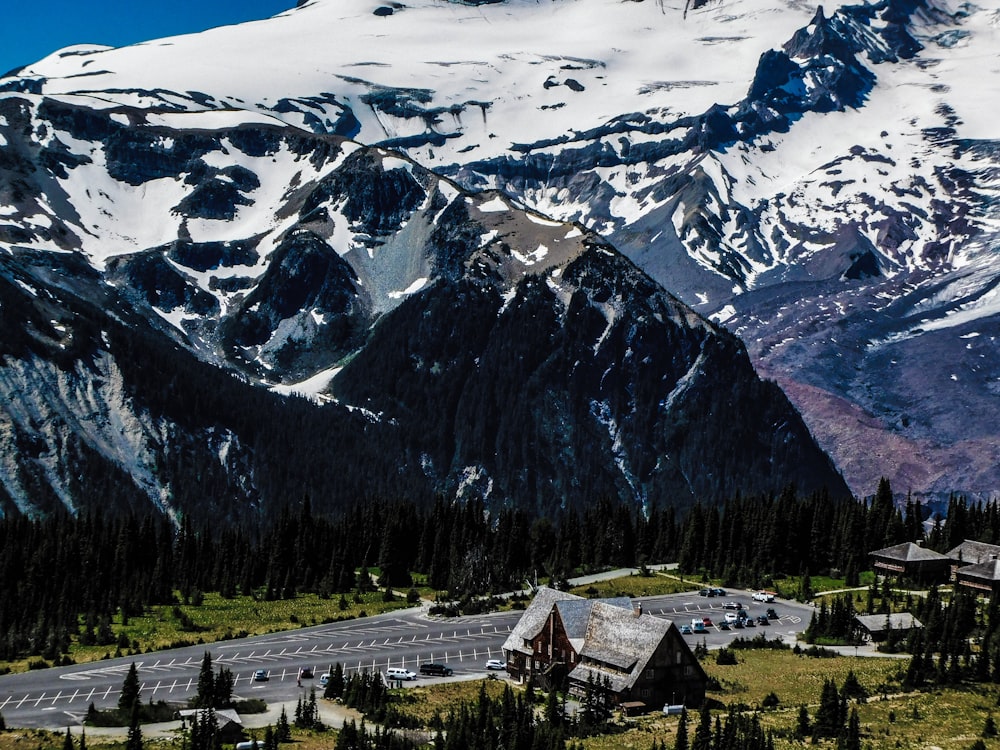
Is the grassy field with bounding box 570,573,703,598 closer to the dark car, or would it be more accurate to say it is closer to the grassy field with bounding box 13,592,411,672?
the grassy field with bounding box 13,592,411,672

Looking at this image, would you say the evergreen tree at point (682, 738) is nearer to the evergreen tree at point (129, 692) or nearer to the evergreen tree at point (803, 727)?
the evergreen tree at point (803, 727)

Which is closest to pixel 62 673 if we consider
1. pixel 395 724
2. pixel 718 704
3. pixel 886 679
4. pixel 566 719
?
pixel 395 724

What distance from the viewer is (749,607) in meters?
183

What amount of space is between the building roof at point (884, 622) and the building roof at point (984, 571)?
73.0 ft

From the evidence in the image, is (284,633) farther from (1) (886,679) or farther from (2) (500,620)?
(1) (886,679)

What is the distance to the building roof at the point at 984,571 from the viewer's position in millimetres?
176750

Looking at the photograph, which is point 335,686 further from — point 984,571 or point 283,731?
point 984,571

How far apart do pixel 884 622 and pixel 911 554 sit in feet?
131

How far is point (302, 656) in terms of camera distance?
483 ft

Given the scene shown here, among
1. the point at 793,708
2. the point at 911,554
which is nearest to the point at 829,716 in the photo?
the point at 793,708

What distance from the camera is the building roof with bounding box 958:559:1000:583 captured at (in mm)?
176750

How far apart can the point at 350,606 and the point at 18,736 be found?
80262 millimetres

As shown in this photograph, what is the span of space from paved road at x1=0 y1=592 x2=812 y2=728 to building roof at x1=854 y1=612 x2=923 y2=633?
28.2 feet

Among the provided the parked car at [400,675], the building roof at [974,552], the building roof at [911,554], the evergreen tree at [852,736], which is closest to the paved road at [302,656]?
the parked car at [400,675]
